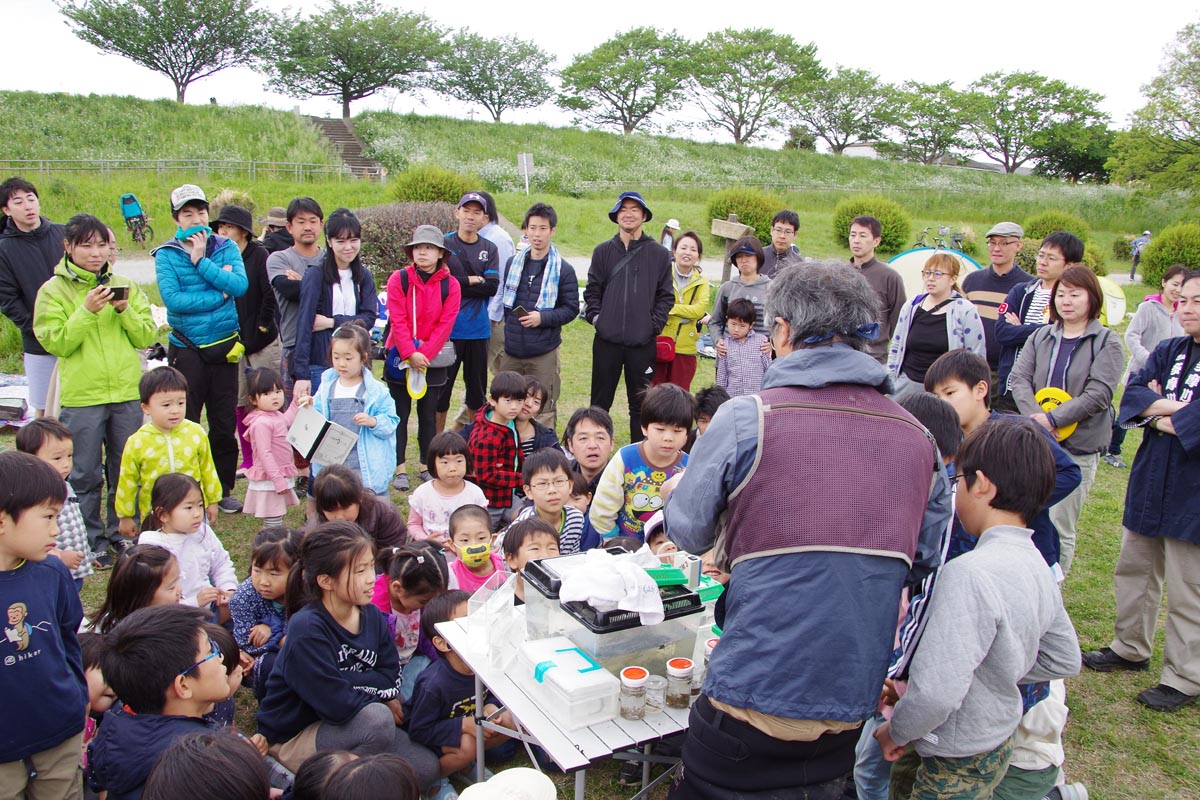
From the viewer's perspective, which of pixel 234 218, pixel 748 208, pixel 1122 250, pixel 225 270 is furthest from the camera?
pixel 1122 250

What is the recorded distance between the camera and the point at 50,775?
7.30ft

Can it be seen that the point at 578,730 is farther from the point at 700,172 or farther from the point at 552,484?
the point at 700,172

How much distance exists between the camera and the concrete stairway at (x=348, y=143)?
87.4ft

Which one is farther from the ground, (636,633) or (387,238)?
(387,238)

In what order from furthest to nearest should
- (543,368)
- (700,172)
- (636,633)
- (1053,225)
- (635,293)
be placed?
(700,172) → (1053,225) → (543,368) → (635,293) → (636,633)

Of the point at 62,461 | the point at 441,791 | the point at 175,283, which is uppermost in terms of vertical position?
the point at 175,283

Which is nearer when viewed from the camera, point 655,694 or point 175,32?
point 655,694

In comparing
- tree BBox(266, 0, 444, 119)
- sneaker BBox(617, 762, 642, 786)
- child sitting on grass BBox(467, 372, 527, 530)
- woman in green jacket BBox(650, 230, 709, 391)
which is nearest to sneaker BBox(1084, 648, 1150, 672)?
sneaker BBox(617, 762, 642, 786)

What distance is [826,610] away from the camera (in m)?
1.71

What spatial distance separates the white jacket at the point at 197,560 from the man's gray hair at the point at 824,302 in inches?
115

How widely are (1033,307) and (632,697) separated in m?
4.08

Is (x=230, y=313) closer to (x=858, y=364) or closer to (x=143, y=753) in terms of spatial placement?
(x=143, y=753)

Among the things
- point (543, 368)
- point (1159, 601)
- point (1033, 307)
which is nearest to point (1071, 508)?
point (1159, 601)

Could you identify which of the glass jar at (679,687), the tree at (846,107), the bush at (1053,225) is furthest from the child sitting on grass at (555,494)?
the tree at (846,107)
